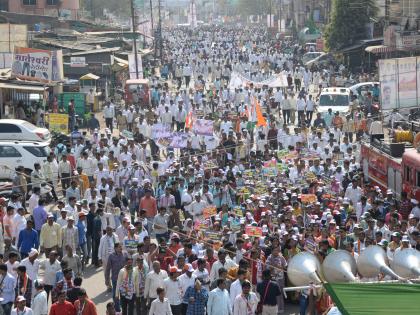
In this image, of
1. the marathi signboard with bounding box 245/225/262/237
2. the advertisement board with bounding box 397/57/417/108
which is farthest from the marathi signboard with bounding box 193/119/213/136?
the marathi signboard with bounding box 245/225/262/237

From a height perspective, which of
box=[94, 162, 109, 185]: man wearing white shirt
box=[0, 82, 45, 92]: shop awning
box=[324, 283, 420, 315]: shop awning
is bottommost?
box=[94, 162, 109, 185]: man wearing white shirt

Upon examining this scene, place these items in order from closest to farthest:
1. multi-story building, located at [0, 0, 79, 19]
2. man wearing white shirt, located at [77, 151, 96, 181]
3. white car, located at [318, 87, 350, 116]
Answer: man wearing white shirt, located at [77, 151, 96, 181], white car, located at [318, 87, 350, 116], multi-story building, located at [0, 0, 79, 19]

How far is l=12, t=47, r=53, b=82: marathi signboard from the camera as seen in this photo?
109ft

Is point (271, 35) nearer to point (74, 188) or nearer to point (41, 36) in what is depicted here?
point (41, 36)

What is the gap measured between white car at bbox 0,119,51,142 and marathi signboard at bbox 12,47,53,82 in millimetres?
5386

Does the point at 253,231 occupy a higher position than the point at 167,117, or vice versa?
the point at 167,117

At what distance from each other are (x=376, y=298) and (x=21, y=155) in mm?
17372

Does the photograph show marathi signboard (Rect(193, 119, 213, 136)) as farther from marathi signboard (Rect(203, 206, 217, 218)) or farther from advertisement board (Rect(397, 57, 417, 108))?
marathi signboard (Rect(203, 206, 217, 218))

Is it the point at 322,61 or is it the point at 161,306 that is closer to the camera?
the point at 161,306

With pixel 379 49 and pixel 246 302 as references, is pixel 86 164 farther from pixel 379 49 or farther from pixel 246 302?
pixel 379 49

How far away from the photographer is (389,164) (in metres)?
20.9

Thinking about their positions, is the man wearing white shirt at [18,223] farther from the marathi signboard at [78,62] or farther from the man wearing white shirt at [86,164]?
the marathi signboard at [78,62]

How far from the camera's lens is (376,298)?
8.16 meters

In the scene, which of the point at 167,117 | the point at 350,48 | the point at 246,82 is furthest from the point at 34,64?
the point at 350,48
